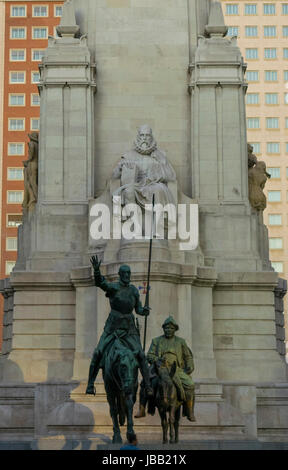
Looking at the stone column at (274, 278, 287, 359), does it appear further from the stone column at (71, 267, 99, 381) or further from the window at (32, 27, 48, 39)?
the window at (32, 27, 48, 39)

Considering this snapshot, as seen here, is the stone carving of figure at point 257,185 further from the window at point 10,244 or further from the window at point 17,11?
the window at point 17,11

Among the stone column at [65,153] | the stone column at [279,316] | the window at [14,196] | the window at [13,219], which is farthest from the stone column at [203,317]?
the window at [14,196]

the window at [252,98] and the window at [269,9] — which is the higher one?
the window at [269,9]

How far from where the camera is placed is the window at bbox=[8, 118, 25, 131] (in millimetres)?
87438

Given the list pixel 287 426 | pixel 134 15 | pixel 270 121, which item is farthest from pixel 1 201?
pixel 287 426

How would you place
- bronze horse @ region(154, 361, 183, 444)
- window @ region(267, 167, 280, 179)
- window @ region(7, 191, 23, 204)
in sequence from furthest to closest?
1. window @ region(267, 167, 280, 179)
2. window @ region(7, 191, 23, 204)
3. bronze horse @ region(154, 361, 183, 444)

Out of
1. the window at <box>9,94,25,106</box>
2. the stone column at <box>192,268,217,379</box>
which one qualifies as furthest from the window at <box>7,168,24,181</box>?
the stone column at <box>192,268,217,379</box>

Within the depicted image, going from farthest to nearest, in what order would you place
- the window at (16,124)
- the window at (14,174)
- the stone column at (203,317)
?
1. the window at (16,124)
2. the window at (14,174)
3. the stone column at (203,317)

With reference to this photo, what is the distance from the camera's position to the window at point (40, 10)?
8991cm

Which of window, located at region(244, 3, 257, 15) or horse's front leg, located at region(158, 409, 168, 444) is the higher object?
window, located at region(244, 3, 257, 15)

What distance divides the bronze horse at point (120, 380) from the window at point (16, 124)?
6728cm

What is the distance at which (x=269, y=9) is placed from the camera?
3561 inches

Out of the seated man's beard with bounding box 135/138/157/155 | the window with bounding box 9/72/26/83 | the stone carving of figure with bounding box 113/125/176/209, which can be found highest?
the window with bounding box 9/72/26/83

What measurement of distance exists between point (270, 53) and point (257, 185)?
5813 cm
